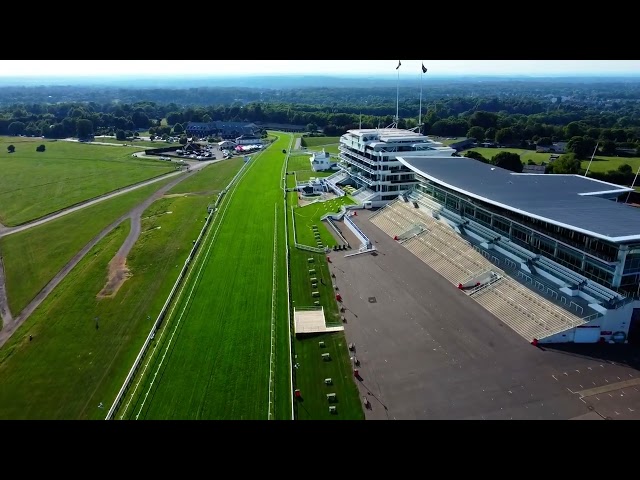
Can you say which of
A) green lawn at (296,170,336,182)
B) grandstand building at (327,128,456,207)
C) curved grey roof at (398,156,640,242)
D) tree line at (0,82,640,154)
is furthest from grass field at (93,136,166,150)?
curved grey roof at (398,156,640,242)

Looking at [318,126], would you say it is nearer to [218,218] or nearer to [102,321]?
[218,218]

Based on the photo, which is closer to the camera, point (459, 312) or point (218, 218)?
point (459, 312)

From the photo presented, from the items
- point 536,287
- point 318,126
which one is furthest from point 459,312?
point 318,126

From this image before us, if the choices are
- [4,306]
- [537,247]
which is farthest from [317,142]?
[4,306]

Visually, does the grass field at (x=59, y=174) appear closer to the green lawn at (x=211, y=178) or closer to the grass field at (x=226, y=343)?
the green lawn at (x=211, y=178)

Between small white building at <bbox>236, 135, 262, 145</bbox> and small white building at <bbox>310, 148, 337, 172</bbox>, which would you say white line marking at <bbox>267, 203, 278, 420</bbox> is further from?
small white building at <bbox>236, 135, 262, 145</bbox>

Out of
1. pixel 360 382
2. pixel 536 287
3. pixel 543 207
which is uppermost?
pixel 543 207
